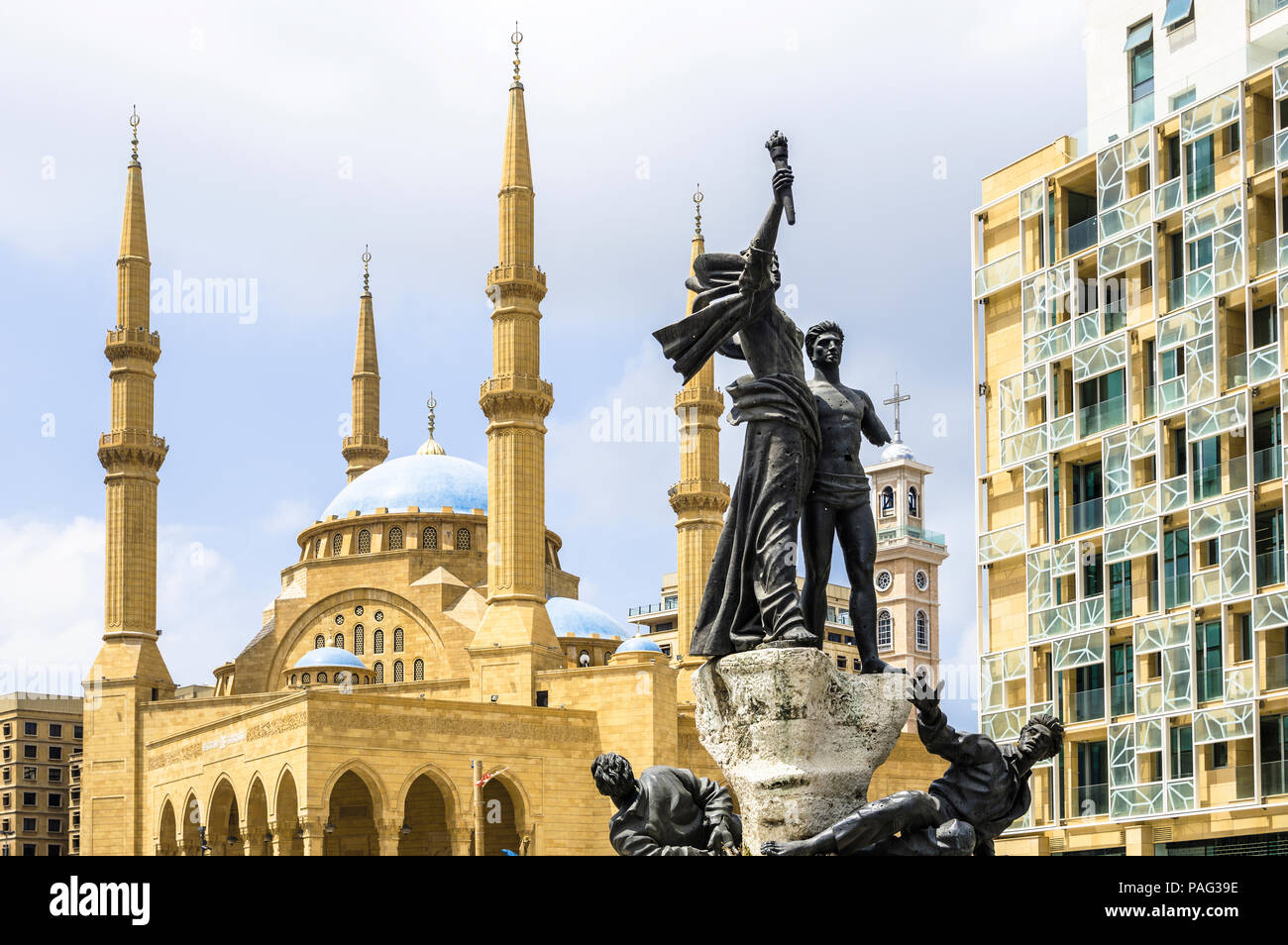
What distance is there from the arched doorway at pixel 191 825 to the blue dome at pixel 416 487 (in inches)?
642

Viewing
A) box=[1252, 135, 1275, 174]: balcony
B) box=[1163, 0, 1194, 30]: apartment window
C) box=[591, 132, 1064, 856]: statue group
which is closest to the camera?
box=[591, 132, 1064, 856]: statue group

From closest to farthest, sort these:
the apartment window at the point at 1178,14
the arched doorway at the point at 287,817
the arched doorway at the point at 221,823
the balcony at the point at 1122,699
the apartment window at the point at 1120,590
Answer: the balcony at the point at 1122,699 → the apartment window at the point at 1120,590 → the apartment window at the point at 1178,14 → the arched doorway at the point at 287,817 → the arched doorway at the point at 221,823

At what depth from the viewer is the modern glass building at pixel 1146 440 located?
1454 inches

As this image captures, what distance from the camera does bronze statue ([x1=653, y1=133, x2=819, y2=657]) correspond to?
10.9m

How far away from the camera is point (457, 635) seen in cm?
6469

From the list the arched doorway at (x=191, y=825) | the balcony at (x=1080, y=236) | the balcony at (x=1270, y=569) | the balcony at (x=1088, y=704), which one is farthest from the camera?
the arched doorway at (x=191, y=825)

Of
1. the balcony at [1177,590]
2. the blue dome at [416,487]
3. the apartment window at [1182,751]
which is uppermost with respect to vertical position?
the blue dome at [416,487]

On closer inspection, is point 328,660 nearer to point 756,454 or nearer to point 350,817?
point 350,817

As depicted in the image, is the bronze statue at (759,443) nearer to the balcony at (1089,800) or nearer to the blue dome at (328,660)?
the balcony at (1089,800)

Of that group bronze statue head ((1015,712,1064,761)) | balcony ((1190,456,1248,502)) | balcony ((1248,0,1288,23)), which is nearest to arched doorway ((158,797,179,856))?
balcony ((1190,456,1248,502))

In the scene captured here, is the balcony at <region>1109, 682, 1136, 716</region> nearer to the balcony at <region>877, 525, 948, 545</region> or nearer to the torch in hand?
the torch in hand

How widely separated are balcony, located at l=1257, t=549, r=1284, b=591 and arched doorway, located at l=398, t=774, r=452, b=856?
89.2 feet

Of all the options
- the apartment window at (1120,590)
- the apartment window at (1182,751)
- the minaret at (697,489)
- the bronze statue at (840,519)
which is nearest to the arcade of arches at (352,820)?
the minaret at (697,489)

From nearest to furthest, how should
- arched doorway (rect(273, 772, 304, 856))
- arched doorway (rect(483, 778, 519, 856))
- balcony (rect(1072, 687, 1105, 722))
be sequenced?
balcony (rect(1072, 687, 1105, 722)) < arched doorway (rect(273, 772, 304, 856)) < arched doorway (rect(483, 778, 519, 856))
